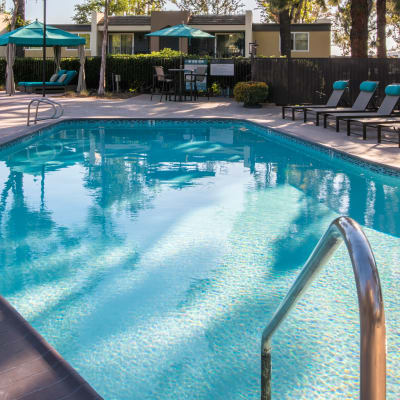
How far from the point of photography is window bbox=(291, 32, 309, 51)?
104ft

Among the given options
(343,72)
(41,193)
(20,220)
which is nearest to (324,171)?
(41,193)

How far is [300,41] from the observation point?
1256 inches

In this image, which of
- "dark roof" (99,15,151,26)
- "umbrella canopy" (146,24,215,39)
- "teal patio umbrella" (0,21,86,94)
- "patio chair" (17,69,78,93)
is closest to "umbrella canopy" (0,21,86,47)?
"teal patio umbrella" (0,21,86,94)

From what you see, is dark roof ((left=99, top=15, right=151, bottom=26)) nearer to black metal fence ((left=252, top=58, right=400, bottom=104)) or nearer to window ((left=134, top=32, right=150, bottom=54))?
window ((left=134, top=32, right=150, bottom=54))

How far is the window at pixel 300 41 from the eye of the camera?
104ft

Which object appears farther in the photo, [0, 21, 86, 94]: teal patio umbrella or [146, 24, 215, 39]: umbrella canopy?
[0, 21, 86, 94]: teal patio umbrella

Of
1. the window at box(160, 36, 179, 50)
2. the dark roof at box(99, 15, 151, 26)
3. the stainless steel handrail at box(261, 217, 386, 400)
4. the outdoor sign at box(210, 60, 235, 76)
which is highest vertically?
the dark roof at box(99, 15, 151, 26)

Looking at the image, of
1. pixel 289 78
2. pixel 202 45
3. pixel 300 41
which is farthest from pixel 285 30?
pixel 289 78

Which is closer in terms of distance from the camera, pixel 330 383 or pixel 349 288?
pixel 330 383

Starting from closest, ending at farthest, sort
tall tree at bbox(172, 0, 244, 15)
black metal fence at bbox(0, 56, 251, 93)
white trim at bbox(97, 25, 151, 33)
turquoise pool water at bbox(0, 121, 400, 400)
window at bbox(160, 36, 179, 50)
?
turquoise pool water at bbox(0, 121, 400, 400)
black metal fence at bbox(0, 56, 251, 93)
window at bbox(160, 36, 179, 50)
white trim at bbox(97, 25, 151, 33)
tall tree at bbox(172, 0, 244, 15)

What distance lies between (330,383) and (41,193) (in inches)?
207

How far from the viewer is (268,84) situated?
57.4ft

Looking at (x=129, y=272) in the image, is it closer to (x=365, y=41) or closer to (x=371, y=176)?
(x=371, y=176)

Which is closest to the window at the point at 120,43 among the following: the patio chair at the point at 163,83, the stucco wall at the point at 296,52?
the stucco wall at the point at 296,52
